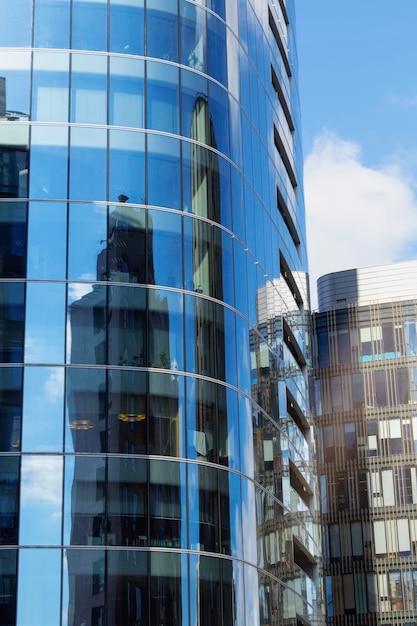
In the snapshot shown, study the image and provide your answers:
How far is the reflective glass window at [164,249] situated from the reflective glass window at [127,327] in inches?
39.9

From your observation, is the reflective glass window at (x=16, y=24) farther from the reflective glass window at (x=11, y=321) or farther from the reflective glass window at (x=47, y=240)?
the reflective glass window at (x=11, y=321)

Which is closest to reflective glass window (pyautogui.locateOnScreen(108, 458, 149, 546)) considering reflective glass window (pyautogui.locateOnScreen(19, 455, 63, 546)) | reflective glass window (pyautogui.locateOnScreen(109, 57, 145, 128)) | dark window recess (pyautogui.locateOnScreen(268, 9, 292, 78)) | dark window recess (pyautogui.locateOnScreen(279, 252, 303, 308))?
reflective glass window (pyautogui.locateOnScreen(19, 455, 63, 546))

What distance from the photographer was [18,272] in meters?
35.9

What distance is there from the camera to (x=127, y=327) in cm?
3625

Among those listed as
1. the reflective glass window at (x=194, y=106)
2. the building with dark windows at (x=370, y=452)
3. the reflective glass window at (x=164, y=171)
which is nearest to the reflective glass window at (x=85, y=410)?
the reflective glass window at (x=164, y=171)

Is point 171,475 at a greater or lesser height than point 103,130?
lesser

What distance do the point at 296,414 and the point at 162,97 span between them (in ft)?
63.9

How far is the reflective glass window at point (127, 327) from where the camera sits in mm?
35875

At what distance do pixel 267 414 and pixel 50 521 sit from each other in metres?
11.9

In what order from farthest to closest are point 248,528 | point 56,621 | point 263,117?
point 263,117 < point 248,528 < point 56,621

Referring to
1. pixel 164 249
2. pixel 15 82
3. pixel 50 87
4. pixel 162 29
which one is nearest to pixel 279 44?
pixel 162 29

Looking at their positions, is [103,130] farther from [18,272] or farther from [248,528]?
[248,528]

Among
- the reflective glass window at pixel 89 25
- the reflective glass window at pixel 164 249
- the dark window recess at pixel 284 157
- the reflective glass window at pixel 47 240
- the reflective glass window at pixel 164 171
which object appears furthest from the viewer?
the dark window recess at pixel 284 157

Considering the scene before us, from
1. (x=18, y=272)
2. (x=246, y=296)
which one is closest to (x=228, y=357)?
(x=246, y=296)
